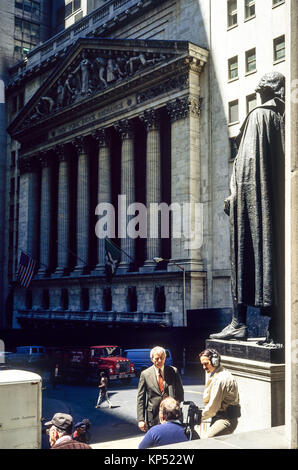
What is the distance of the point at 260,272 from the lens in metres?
6.48

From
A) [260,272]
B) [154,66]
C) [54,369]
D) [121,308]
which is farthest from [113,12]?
[260,272]

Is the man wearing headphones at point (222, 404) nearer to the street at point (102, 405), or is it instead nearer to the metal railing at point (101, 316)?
the street at point (102, 405)

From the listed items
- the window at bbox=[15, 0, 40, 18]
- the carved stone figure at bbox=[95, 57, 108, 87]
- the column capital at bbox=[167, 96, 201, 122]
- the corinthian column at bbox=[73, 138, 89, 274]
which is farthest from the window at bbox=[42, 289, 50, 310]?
the window at bbox=[15, 0, 40, 18]

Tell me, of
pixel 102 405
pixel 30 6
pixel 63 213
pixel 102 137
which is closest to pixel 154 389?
pixel 102 405

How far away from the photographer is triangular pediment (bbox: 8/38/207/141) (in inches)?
1693

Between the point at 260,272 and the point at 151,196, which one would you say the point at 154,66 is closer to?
the point at 151,196

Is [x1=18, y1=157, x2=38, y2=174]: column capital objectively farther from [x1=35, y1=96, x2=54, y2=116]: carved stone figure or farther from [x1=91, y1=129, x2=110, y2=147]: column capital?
[x1=91, y1=129, x2=110, y2=147]: column capital

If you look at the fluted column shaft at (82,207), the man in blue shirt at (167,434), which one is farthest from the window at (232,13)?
the man in blue shirt at (167,434)

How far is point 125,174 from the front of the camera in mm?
48469

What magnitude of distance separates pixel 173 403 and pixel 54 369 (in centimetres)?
2579

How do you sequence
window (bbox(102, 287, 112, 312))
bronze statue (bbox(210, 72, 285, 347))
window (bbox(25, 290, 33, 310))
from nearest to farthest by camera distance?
bronze statue (bbox(210, 72, 285, 347))
window (bbox(102, 287, 112, 312))
window (bbox(25, 290, 33, 310))

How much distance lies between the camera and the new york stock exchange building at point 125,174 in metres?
41.1

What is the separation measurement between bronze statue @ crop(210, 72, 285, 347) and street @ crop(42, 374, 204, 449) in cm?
1265

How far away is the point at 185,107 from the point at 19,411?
33693mm
